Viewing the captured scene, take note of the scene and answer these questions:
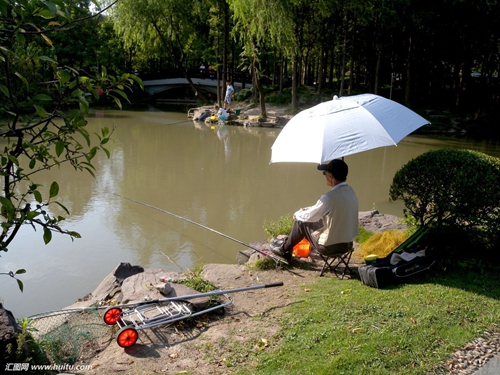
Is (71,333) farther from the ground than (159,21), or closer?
closer

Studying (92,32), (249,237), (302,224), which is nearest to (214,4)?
(92,32)

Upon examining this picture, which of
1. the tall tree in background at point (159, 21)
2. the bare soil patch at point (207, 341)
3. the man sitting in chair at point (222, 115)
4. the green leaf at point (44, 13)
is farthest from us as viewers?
the tall tree in background at point (159, 21)

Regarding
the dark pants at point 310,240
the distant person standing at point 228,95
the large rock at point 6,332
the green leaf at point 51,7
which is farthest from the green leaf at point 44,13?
the distant person standing at point 228,95

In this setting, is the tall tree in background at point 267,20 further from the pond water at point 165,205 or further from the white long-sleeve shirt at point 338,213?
the white long-sleeve shirt at point 338,213

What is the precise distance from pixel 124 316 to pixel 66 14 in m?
2.61

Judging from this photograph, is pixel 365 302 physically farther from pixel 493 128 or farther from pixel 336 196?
pixel 493 128

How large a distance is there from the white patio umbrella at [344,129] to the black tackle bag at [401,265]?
3.37 ft

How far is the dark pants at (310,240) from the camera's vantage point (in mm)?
4461

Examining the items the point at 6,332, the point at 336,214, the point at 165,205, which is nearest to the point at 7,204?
the point at 6,332

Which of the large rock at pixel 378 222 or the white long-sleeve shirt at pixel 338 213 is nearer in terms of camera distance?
the white long-sleeve shirt at pixel 338 213

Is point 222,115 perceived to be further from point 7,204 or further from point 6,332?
point 7,204

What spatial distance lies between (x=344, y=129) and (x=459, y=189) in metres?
1.26

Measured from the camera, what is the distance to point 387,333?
10.5 ft

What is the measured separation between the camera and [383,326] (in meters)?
3.32
